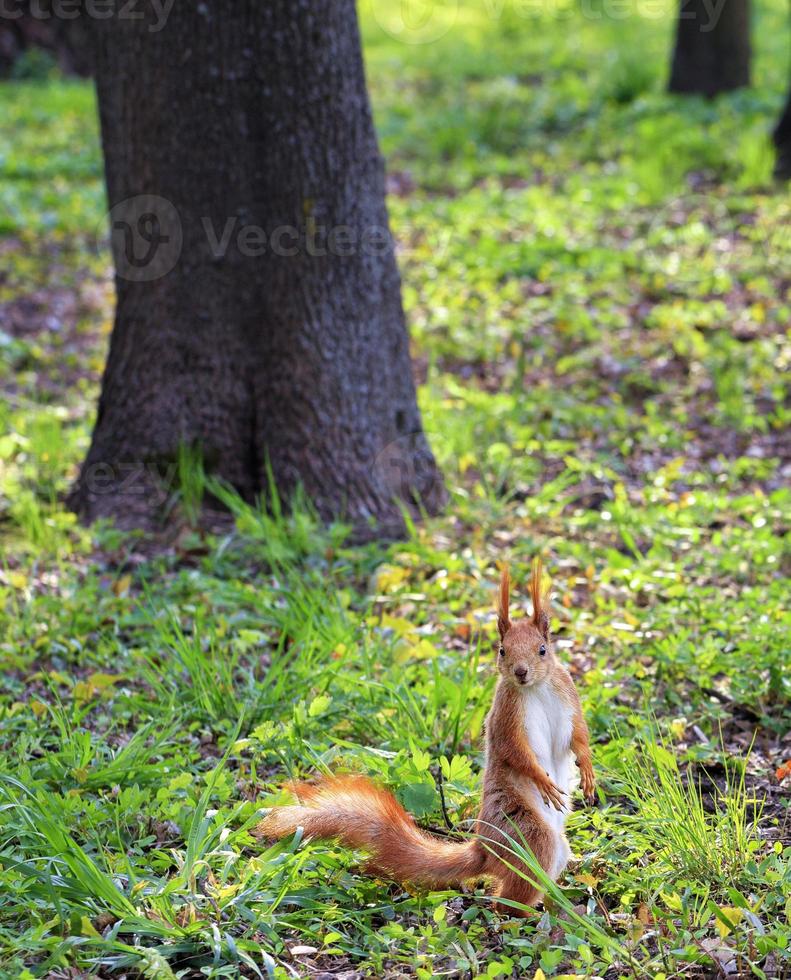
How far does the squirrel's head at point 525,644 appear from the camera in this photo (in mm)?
2307

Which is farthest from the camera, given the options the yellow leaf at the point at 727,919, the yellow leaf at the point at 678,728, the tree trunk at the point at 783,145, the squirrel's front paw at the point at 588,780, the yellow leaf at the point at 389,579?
the tree trunk at the point at 783,145

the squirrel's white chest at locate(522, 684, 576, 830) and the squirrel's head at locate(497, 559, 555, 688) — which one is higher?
the squirrel's head at locate(497, 559, 555, 688)

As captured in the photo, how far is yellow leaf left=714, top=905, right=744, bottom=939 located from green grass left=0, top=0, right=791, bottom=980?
0.06ft

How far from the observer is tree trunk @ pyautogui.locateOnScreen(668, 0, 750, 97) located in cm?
957

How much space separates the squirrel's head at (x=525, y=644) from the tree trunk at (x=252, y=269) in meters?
1.93

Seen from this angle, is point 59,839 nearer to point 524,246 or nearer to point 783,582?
point 783,582

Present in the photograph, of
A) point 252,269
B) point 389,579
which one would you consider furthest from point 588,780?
point 252,269

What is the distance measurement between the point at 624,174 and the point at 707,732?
5968mm

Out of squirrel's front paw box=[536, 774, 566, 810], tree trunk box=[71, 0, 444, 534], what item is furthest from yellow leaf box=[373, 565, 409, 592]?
squirrel's front paw box=[536, 774, 566, 810]

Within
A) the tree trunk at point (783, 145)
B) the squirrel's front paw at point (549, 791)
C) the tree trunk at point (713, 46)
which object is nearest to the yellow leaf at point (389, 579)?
the squirrel's front paw at point (549, 791)

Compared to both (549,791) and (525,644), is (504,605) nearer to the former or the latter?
(525,644)

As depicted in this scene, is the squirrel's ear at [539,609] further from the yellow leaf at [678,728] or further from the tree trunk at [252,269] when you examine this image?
the tree trunk at [252,269]

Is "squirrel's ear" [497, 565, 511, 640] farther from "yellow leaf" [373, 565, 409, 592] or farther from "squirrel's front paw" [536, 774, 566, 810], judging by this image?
"yellow leaf" [373, 565, 409, 592]

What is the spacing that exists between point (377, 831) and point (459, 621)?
1.21 m
